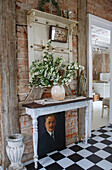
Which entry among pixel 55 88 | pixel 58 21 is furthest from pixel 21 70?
pixel 58 21

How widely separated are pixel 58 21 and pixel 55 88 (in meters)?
1.27

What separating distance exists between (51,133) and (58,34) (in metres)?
1.77

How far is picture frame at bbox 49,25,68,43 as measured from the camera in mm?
2809

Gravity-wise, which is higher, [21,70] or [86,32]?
[86,32]

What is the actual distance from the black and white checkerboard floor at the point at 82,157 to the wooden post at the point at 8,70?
0.69m

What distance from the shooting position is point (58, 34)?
2.90m

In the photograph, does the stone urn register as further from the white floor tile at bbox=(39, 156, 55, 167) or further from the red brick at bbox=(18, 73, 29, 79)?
the red brick at bbox=(18, 73, 29, 79)

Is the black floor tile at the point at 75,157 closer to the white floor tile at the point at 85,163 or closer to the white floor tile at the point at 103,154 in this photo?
the white floor tile at the point at 85,163

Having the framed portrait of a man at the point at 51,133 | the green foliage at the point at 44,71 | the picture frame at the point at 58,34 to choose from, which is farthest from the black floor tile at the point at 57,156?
the picture frame at the point at 58,34

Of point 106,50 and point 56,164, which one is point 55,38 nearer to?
point 56,164

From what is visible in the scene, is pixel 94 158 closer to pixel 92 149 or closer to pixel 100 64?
pixel 92 149

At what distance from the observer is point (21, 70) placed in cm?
252

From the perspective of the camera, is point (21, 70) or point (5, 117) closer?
point (5, 117)

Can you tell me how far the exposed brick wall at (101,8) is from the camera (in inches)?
140
